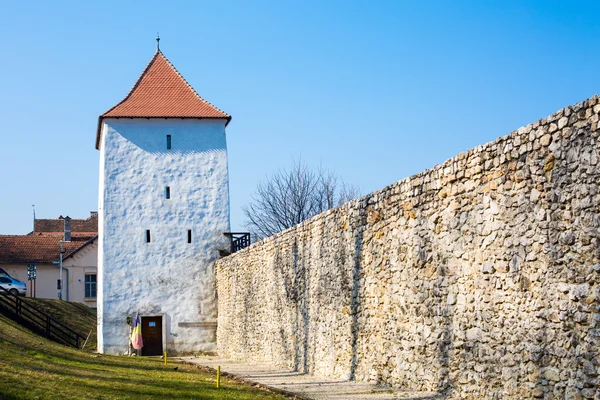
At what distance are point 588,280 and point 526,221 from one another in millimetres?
1212

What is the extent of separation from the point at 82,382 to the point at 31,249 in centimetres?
4474

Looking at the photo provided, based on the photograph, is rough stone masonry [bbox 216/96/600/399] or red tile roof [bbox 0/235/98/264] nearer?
rough stone masonry [bbox 216/96/600/399]

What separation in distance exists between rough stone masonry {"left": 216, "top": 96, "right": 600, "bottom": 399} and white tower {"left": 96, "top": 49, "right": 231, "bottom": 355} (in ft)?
38.5

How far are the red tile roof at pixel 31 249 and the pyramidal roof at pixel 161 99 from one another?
23658 mm

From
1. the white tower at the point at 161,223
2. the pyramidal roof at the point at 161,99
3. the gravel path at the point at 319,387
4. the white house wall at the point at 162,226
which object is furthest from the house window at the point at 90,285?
the gravel path at the point at 319,387

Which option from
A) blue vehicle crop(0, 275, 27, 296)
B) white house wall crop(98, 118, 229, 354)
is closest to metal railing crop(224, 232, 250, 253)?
white house wall crop(98, 118, 229, 354)

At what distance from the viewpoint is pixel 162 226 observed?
89.6 ft

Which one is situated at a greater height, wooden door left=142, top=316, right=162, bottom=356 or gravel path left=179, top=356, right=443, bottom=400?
wooden door left=142, top=316, right=162, bottom=356

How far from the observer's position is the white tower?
88.2ft

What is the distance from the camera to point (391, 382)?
11.8 metres

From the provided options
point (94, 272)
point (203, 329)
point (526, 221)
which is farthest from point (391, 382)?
point (94, 272)

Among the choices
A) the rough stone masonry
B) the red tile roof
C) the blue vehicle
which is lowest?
the rough stone masonry

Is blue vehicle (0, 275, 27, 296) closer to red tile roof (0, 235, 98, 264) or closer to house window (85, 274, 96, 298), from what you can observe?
red tile roof (0, 235, 98, 264)

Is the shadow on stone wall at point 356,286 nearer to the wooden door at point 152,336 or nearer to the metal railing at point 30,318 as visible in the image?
the wooden door at point 152,336
